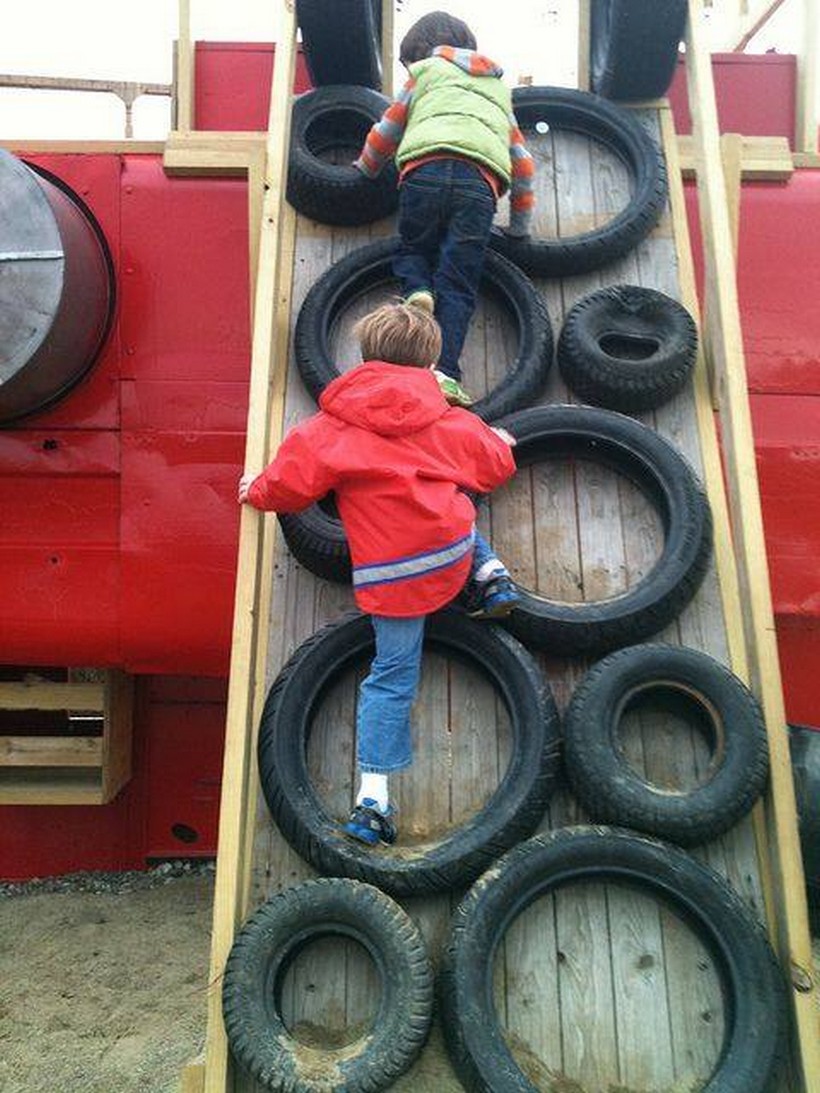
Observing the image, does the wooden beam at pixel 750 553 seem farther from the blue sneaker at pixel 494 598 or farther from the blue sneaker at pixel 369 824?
the blue sneaker at pixel 369 824

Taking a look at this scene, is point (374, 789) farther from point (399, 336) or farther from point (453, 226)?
point (453, 226)

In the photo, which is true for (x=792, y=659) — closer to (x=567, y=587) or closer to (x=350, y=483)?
(x=567, y=587)

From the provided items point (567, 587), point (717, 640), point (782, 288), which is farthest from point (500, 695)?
point (782, 288)

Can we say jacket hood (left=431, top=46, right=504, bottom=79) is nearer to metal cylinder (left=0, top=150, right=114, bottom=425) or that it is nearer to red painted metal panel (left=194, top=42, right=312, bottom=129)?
metal cylinder (left=0, top=150, right=114, bottom=425)

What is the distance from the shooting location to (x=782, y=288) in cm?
405

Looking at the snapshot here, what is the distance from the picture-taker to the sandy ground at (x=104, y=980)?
304cm

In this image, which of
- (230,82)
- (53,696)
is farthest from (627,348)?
(230,82)

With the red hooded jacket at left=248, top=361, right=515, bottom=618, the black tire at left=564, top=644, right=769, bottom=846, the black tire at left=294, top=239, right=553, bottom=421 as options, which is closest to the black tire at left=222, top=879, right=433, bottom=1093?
the black tire at left=564, top=644, right=769, bottom=846

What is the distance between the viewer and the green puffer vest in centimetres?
310

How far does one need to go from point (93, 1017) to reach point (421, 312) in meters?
2.73

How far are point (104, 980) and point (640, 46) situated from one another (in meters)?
4.22

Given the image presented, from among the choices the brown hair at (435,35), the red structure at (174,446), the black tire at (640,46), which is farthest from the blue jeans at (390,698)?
the black tire at (640,46)

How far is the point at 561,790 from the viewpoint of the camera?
249 cm

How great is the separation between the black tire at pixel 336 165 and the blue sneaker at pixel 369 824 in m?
2.28
